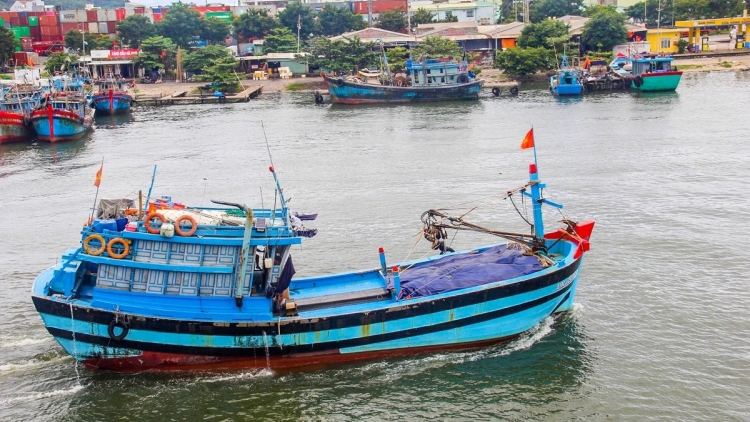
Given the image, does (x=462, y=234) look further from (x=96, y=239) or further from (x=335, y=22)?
(x=335, y=22)

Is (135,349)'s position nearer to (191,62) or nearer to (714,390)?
(714,390)

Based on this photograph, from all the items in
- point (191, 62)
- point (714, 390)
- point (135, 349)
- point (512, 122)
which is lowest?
point (714, 390)

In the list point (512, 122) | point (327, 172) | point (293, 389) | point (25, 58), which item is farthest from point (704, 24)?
point (293, 389)

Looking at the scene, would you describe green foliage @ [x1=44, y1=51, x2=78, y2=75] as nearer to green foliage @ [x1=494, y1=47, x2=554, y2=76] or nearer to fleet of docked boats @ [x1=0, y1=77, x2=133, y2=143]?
fleet of docked boats @ [x1=0, y1=77, x2=133, y2=143]

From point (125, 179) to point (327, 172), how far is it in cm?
975

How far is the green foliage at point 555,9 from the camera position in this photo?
98.2 m

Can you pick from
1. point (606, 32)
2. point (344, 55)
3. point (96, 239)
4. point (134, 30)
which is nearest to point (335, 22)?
point (344, 55)

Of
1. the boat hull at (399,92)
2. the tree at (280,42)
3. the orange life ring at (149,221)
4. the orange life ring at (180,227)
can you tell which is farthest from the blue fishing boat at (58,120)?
the orange life ring at (180,227)

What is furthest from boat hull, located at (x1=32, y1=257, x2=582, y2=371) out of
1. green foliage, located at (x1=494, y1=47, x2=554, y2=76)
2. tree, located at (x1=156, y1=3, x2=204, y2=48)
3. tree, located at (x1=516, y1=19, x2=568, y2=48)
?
tree, located at (x1=156, y1=3, x2=204, y2=48)

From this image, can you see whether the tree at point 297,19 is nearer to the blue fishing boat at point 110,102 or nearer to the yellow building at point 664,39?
the blue fishing boat at point 110,102

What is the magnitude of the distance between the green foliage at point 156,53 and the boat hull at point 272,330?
219ft

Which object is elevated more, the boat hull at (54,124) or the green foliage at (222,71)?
the green foliage at (222,71)

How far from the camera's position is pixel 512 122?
164ft

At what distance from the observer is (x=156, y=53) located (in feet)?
270
